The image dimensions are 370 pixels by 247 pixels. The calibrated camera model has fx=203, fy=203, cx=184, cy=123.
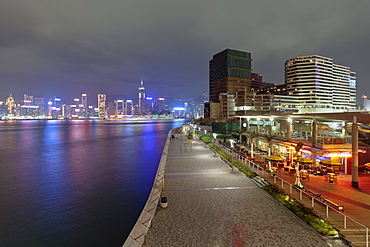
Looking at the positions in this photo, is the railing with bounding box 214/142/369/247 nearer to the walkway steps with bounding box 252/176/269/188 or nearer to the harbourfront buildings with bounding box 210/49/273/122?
the walkway steps with bounding box 252/176/269/188

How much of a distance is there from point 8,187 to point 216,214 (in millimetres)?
25572

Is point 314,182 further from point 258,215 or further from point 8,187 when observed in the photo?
point 8,187

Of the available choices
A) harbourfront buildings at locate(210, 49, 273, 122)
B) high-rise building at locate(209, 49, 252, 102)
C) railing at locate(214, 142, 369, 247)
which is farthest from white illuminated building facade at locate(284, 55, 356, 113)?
railing at locate(214, 142, 369, 247)

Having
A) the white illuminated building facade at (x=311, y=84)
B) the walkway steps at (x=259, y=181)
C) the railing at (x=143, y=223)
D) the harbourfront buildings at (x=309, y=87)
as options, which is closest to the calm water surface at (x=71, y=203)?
the railing at (x=143, y=223)

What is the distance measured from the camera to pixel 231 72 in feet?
490

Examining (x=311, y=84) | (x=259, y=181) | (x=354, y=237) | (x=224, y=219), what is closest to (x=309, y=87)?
(x=311, y=84)

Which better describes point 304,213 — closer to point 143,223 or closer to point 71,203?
point 143,223

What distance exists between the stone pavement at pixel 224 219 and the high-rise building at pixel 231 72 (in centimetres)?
13558

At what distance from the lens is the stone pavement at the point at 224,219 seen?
946cm

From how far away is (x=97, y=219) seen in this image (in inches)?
629

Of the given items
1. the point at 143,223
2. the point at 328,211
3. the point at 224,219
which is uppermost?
the point at 328,211

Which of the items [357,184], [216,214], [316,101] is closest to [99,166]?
[216,214]

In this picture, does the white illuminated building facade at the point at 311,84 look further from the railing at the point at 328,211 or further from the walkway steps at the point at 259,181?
the railing at the point at 328,211

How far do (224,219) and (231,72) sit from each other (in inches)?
5832
